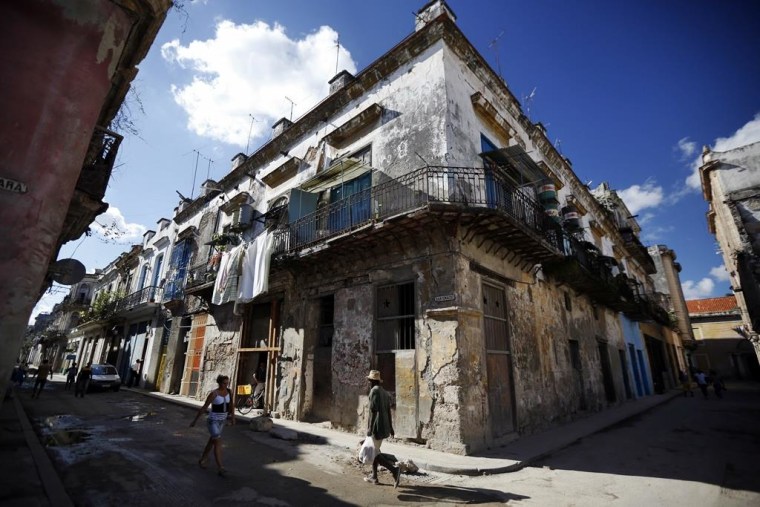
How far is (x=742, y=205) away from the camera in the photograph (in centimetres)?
1542

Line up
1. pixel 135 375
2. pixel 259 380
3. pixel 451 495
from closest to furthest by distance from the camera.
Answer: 1. pixel 451 495
2. pixel 259 380
3. pixel 135 375

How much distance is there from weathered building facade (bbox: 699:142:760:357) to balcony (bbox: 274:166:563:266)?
405 inches

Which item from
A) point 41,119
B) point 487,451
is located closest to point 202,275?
point 41,119

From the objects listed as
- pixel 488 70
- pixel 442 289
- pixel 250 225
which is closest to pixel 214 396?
pixel 442 289

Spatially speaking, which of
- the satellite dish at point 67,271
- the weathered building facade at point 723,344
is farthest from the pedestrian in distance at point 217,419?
the weathered building facade at point 723,344

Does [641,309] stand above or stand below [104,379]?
above

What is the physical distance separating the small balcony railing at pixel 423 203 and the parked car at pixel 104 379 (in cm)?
1243

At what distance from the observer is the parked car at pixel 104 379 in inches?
634

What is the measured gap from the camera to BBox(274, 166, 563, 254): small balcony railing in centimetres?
→ 758

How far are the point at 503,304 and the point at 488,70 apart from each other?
696 cm

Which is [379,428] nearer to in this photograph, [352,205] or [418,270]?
[418,270]

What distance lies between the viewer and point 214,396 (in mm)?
5496

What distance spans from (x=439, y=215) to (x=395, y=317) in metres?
2.55

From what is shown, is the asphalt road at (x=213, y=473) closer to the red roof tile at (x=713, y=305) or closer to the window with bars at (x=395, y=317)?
the window with bars at (x=395, y=317)
